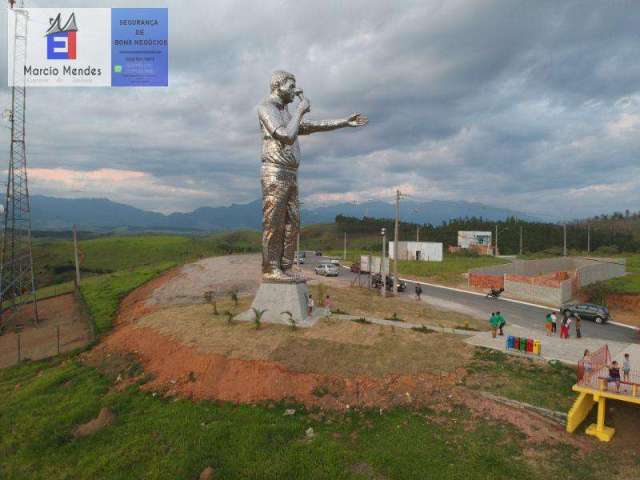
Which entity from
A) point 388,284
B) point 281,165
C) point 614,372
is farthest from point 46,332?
point 614,372

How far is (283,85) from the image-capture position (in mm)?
15641

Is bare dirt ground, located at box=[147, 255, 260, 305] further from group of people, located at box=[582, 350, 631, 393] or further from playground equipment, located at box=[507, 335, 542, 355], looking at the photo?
group of people, located at box=[582, 350, 631, 393]

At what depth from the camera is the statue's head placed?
1562cm

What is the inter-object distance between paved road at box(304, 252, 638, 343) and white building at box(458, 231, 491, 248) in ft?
105

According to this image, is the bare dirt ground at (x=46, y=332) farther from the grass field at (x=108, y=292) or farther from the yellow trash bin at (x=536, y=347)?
the yellow trash bin at (x=536, y=347)

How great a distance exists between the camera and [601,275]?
113 feet

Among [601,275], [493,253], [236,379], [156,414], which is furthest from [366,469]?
[493,253]

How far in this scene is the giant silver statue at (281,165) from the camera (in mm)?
15086

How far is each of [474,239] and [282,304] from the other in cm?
5494

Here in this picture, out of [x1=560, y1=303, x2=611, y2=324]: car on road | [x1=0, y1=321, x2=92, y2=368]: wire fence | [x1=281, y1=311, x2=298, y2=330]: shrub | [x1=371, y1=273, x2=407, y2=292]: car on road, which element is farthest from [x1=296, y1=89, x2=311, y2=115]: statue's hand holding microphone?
[x1=371, y1=273, x2=407, y2=292]: car on road

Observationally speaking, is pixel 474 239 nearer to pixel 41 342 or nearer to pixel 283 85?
pixel 283 85

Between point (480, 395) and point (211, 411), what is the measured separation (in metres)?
7.28

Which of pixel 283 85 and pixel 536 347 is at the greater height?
pixel 283 85

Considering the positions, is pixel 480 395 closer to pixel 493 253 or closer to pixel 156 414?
pixel 156 414
